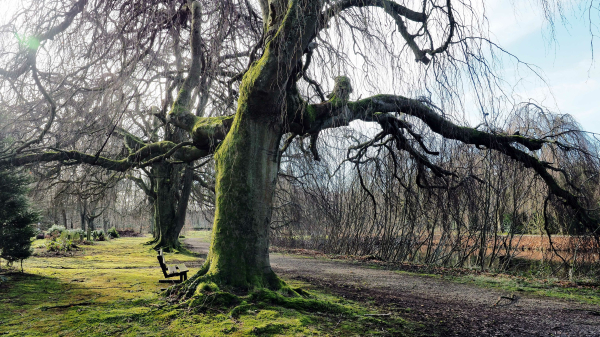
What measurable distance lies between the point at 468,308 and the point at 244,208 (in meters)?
3.10

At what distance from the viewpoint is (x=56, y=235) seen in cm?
1235

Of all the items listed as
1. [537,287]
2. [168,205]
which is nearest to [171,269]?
[537,287]

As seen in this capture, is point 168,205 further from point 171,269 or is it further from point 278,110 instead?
point 278,110

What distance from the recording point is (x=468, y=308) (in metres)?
4.55

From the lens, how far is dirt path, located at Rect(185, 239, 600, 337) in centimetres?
359

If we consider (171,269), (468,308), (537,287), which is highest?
(171,269)

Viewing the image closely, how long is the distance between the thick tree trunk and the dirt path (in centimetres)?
169

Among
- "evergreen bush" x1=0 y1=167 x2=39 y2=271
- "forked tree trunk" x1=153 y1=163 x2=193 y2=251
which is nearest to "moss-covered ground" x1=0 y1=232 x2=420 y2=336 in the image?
"evergreen bush" x1=0 y1=167 x2=39 y2=271

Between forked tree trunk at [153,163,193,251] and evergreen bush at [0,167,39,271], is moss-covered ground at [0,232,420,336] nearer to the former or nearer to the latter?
evergreen bush at [0,167,39,271]

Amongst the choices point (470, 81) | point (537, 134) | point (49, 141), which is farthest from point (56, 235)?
point (537, 134)

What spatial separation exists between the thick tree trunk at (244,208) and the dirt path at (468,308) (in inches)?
66.6

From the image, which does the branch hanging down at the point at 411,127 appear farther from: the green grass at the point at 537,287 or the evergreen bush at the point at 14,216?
the evergreen bush at the point at 14,216

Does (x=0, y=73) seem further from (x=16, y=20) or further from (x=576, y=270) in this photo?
(x=576, y=270)

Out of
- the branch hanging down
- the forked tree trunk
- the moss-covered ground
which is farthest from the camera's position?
the forked tree trunk
